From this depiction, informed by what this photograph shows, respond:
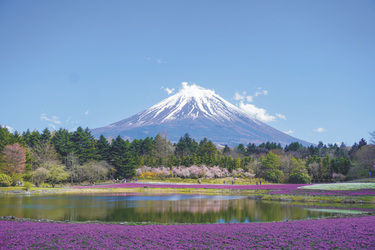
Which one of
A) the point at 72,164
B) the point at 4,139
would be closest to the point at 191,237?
the point at 4,139

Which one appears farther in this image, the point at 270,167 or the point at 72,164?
the point at 270,167

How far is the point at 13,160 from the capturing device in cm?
5112

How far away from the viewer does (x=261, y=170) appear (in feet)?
255

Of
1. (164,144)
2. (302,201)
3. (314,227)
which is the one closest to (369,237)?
(314,227)

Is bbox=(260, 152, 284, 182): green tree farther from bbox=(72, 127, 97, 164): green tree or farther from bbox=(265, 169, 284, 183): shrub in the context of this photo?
bbox=(72, 127, 97, 164): green tree

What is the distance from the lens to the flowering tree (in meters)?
50.5

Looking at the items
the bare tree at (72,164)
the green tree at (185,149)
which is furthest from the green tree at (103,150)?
the green tree at (185,149)

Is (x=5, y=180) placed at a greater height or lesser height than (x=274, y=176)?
greater

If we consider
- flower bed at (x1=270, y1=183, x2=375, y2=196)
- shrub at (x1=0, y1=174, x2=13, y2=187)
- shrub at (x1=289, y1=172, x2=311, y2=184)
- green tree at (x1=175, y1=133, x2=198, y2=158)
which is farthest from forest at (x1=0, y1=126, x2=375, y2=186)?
flower bed at (x1=270, y1=183, x2=375, y2=196)

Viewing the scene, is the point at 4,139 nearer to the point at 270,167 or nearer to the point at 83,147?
the point at 83,147

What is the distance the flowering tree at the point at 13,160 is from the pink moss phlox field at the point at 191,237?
4144 cm

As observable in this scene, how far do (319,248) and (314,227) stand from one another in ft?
12.1

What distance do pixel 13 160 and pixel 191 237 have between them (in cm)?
4861

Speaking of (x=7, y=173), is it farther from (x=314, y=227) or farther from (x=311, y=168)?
(x=311, y=168)
